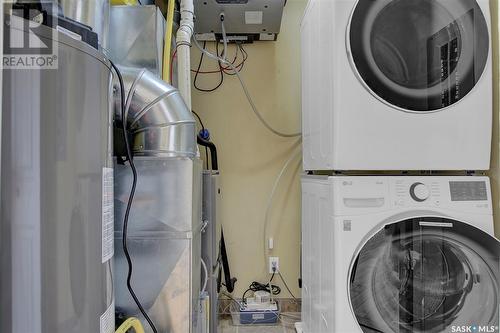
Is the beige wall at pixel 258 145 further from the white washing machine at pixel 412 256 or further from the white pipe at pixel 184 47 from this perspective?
the white washing machine at pixel 412 256

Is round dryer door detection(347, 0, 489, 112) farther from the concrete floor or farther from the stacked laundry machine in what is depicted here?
the concrete floor

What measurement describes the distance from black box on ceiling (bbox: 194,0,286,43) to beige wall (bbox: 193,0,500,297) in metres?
0.14

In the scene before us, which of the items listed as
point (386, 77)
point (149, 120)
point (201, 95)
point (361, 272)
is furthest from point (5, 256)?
point (201, 95)

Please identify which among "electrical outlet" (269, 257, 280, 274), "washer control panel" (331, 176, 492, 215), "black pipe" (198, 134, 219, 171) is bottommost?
"electrical outlet" (269, 257, 280, 274)

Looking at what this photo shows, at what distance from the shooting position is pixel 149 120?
42.0 inches

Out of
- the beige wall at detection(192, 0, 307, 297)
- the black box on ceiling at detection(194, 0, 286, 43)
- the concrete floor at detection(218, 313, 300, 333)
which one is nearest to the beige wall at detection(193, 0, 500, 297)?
the beige wall at detection(192, 0, 307, 297)

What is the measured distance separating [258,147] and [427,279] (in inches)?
51.0

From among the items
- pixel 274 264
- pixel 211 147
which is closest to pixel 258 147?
pixel 211 147

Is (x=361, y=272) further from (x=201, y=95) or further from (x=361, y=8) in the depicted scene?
(x=201, y=95)

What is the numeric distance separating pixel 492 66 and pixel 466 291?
926 millimetres

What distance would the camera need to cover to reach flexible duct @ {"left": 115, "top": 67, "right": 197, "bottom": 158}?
41.8 inches

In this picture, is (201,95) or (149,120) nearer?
(149,120)

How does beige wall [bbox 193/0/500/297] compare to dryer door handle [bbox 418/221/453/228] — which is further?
beige wall [bbox 193/0/500/297]

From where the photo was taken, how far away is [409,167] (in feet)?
3.94
